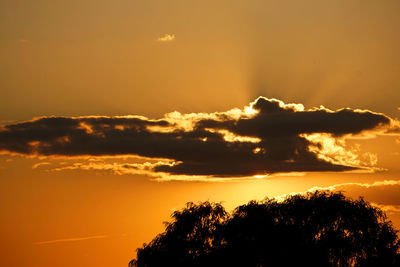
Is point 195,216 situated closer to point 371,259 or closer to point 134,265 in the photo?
point 134,265

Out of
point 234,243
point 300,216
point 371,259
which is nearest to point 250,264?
point 234,243

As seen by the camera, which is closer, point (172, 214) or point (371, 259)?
point (371, 259)

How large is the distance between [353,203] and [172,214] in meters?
21.3

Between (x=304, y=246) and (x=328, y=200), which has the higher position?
(x=328, y=200)

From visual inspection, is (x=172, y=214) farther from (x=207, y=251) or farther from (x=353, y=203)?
(x=353, y=203)

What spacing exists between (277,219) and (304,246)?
5.30 m

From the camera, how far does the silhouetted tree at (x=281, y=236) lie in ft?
266

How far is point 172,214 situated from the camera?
284 ft

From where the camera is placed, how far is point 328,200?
8531 centimetres

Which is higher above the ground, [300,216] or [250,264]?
[300,216]

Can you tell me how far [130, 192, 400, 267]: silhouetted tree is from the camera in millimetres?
81188

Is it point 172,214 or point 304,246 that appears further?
A: point 172,214

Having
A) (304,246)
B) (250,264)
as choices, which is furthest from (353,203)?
(250,264)

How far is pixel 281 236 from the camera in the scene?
8194 centimetres
